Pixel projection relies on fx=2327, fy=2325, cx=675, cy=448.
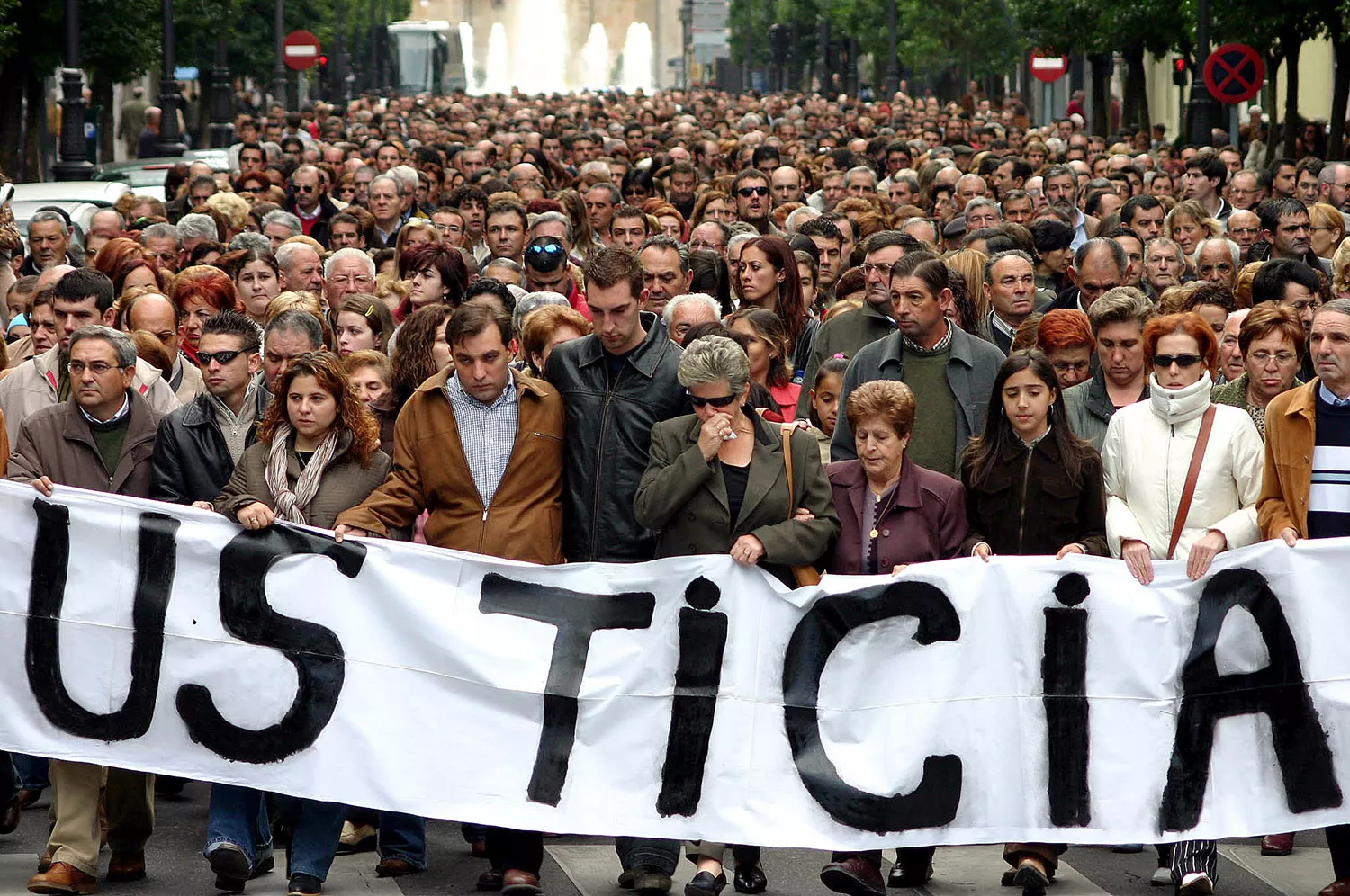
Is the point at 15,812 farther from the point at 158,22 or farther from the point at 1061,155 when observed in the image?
the point at 158,22

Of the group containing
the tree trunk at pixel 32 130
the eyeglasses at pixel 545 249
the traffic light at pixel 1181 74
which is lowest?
the eyeglasses at pixel 545 249

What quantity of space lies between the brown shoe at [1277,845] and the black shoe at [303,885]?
317 cm

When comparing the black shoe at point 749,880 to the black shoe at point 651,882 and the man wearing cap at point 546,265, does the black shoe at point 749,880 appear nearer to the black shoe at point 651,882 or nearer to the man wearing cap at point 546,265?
the black shoe at point 651,882

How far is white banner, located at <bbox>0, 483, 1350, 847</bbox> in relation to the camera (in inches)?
281

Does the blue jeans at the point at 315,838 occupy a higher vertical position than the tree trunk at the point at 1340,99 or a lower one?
lower

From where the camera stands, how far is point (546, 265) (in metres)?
11.7

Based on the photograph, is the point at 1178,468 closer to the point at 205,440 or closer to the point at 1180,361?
the point at 1180,361

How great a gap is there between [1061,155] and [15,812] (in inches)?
785

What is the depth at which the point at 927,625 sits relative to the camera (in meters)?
7.25

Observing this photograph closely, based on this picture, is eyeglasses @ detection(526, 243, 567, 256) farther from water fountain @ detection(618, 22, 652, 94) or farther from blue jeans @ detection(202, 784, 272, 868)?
water fountain @ detection(618, 22, 652, 94)

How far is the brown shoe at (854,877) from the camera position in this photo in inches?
277

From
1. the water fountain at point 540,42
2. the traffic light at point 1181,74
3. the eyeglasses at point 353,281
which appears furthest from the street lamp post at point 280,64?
the water fountain at point 540,42

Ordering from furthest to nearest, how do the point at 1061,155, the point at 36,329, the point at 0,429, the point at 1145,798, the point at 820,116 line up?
1. the point at 820,116
2. the point at 1061,155
3. the point at 36,329
4. the point at 0,429
5. the point at 1145,798

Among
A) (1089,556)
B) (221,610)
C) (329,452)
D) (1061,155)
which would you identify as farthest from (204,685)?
(1061,155)
